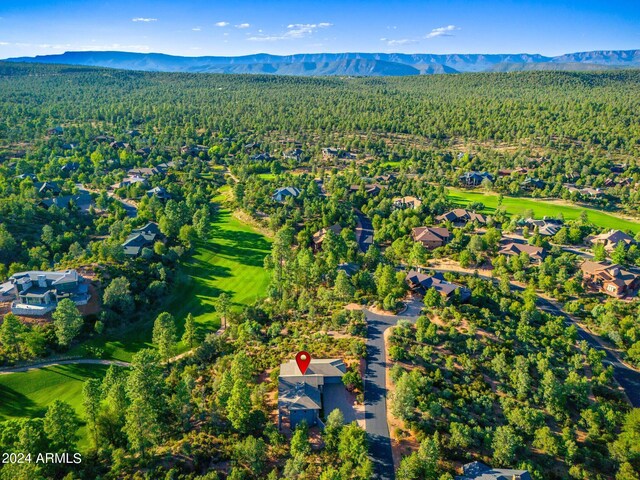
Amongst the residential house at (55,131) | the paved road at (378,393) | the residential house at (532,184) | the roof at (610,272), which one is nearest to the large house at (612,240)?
the roof at (610,272)

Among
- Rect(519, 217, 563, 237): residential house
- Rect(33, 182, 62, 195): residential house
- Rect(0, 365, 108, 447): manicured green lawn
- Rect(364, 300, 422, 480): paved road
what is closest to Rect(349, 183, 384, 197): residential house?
Rect(519, 217, 563, 237): residential house

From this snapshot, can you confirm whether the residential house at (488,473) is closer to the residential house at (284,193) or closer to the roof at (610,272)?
the roof at (610,272)

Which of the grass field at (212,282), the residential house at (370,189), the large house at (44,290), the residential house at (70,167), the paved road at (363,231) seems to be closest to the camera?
the grass field at (212,282)

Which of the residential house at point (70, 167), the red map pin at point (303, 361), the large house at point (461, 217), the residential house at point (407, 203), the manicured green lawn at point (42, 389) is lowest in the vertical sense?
the manicured green lawn at point (42, 389)

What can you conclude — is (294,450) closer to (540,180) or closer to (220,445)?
(220,445)

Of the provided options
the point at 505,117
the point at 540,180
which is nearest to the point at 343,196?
the point at 540,180

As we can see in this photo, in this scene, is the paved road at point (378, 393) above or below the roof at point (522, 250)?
below

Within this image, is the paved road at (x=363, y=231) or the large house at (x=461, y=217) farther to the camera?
the large house at (x=461, y=217)

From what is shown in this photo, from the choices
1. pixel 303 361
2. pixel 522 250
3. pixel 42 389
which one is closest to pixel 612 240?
pixel 522 250
